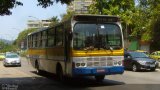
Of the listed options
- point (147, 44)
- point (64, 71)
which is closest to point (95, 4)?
point (147, 44)

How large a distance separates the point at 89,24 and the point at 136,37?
55887 mm

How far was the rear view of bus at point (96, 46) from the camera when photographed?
1805 cm

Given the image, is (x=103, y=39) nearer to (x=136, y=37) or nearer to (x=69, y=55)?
(x=69, y=55)

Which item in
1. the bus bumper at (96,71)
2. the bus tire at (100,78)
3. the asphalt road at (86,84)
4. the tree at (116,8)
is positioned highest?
the tree at (116,8)

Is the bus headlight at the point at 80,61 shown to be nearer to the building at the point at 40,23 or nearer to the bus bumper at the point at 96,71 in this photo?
the bus bumper at the point at 96,71

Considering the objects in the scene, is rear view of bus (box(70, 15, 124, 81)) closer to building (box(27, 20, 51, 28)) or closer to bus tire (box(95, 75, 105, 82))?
bus tire (box(95, 75, 105, 82))

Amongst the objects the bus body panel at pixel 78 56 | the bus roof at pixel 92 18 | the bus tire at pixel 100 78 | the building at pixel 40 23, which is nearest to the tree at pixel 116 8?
the building at pixel 40 23

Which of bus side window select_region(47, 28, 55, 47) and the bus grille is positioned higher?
bus side window select_region(47, 28, 55, 47)

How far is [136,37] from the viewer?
242 feet

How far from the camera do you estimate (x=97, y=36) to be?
18.5m

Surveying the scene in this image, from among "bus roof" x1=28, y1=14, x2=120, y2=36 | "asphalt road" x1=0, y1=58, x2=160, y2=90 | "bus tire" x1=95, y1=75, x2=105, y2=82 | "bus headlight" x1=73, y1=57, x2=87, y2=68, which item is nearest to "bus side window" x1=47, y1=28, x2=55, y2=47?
"asphalt road" x1=0, y1=58, x2=160, y2=90

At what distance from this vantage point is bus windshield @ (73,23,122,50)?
18141mm

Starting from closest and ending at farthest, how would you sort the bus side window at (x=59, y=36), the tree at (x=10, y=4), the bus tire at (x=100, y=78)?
the tree at (x=10, y=4) → the bus side window at (x=59, y=36) → the bus tire at (x=100, y=78)

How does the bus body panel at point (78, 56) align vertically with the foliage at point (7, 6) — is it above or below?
below
